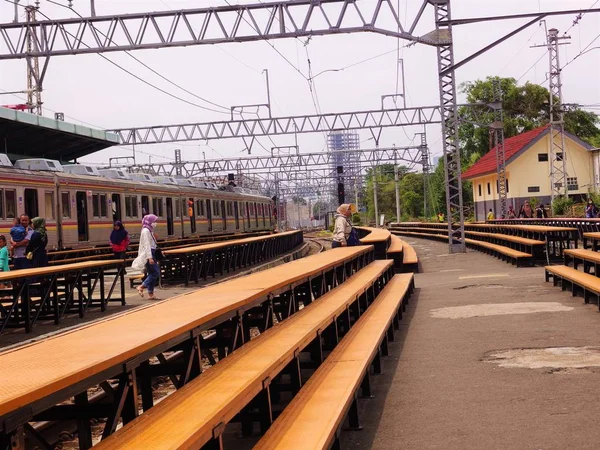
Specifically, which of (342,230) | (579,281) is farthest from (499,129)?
(579,281)

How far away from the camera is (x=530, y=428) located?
5.93m

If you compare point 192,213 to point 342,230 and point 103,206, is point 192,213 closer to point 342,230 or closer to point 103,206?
point 103,206

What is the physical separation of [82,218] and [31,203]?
11.0 feet

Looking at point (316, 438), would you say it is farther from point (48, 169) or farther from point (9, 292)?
point (48, 169)

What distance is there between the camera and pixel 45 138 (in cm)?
3450

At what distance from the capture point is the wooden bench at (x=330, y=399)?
4.73 metres

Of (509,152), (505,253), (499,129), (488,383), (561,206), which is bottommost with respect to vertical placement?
(488,383)

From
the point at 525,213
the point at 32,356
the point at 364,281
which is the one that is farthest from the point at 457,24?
the point at 32,356

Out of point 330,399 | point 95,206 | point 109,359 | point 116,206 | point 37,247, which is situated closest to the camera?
point 109,359

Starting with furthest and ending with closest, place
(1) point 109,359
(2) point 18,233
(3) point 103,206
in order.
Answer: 1. (3) point 103,206
2. (2) point 18,233
3. (1) point 109,359

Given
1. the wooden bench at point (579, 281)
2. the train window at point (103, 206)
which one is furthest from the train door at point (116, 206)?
the wooden bench at point (579, 281)

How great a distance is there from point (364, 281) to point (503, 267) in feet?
31.7

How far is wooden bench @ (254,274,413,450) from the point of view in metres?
4.73

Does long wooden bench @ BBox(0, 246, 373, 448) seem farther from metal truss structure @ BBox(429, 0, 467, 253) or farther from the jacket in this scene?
metal truss structure @ BBox(429, 0, 467, 253)
